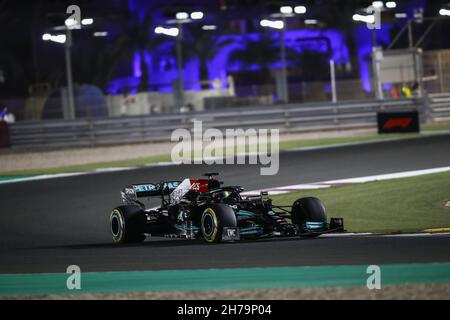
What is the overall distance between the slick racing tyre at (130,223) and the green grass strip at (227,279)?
10.4 feet

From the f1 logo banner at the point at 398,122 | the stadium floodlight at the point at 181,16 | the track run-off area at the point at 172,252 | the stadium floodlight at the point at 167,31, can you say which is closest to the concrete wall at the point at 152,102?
the stadium floodlight at the point at 181,16

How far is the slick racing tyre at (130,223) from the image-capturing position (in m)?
14.0

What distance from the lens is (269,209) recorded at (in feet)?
43.3

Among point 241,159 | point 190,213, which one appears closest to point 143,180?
point 241,159

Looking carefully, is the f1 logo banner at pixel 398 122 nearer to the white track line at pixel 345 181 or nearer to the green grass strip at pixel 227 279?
the white track line at pixel 345 181

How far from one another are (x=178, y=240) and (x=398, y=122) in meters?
18.2

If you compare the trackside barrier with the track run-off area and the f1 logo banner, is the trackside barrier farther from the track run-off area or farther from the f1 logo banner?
the track run-off area

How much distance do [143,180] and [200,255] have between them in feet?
36.4

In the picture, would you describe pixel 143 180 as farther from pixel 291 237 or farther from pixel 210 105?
pixel 210 105

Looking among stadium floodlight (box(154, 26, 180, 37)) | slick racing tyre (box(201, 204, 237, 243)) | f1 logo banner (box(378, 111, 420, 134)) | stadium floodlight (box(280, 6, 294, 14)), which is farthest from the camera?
stadium floodlight (box(280, 6, 294, 14))

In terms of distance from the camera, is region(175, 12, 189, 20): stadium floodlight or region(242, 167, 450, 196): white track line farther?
region(175, 12, 189, 20): stadium floodlight

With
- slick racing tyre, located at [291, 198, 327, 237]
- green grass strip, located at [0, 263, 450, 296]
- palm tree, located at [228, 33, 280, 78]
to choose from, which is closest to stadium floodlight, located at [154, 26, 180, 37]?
slick racing tyre, located at [291, 198, 327, 237]

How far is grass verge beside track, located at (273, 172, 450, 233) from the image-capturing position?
1463 cm

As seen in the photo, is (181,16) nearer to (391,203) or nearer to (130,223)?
(391,203)
